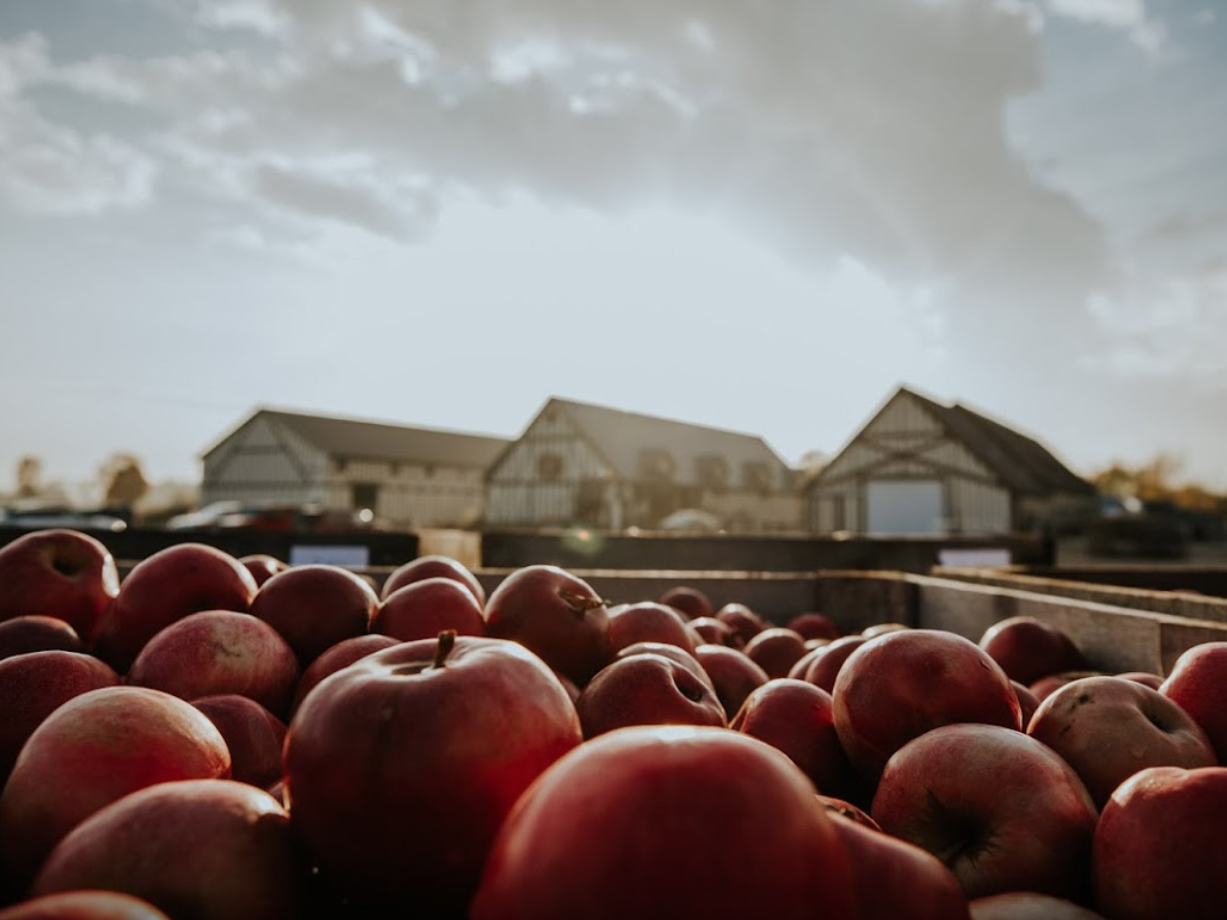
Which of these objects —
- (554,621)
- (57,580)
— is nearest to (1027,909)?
(554,621)

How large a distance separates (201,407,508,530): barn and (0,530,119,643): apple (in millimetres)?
42640

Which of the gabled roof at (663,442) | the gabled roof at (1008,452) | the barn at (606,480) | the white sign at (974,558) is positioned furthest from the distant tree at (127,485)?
the white sign at (974,558)

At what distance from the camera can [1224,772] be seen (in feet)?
5.27

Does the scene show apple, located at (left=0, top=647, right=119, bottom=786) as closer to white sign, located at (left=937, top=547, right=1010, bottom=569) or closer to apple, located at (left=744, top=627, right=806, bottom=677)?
apple, located at (left=744, top=627, right=806, bottom=677)

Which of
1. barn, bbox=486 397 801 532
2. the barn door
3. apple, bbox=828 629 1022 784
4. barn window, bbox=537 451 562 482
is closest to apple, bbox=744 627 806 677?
apple, bbox=828 629 1022 784

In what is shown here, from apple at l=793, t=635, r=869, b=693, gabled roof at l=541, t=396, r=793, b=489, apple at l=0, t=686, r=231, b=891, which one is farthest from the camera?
gabled roof at l=541, t=396, r=793, b=489

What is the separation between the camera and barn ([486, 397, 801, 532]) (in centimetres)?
4159

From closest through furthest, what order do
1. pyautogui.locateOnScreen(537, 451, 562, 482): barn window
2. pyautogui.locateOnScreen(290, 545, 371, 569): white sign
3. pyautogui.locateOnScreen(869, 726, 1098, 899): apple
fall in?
1. pyautogui.locateOnScreen(869, 726, 1098, 899): apple
2. pyautogui.locateOnScreen(290, 545, 371, 569): white sign
3. pyautogui.locateOnScreen(537, 451, 562, 482): barn window

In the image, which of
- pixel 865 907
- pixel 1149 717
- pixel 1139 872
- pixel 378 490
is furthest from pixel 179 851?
pixel 378 490

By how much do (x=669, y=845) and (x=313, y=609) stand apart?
227 centimetres

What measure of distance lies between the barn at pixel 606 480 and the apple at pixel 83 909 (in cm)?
3699

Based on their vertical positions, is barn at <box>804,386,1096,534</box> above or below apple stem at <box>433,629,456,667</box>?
above

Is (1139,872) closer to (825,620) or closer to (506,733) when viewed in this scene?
(506,733)

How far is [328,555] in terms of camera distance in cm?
790
